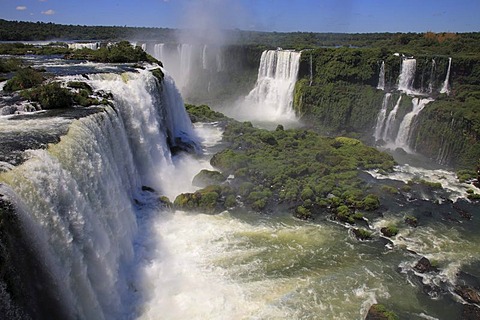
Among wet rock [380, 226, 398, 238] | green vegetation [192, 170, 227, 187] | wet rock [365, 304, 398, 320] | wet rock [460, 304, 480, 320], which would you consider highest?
green vegetation [192, 170, 227, 187]

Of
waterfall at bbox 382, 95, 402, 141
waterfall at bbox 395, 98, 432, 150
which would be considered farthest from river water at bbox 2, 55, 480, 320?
waterfall at bbox 382, 95, 402, 141

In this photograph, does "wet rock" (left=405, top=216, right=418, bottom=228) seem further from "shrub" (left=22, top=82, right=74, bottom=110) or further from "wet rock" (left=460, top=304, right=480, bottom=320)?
"shrub" (left=22, top=82, right=74, bottom=110)

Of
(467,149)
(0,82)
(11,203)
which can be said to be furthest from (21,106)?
(467,149)

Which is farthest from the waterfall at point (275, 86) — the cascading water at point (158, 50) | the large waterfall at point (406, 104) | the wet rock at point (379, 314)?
the wet rock at point (379, 314)

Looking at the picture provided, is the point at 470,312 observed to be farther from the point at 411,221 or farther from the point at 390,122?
the point at 390,122

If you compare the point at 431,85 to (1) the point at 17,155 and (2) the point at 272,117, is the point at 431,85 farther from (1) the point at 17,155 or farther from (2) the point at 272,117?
(1) the point at 17,155

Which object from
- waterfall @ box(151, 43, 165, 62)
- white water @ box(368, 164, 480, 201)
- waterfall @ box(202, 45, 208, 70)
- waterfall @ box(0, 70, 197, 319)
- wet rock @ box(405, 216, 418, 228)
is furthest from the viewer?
waterfall @ box(202, 45, 208, 70)
